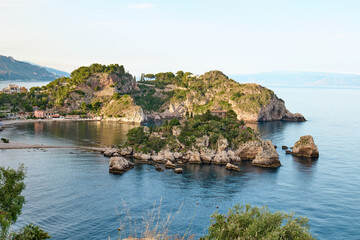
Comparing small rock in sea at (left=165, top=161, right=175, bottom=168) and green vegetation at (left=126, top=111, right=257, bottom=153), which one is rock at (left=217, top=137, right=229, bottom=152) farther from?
small rock in sea at (left=165, top=161, right=175, bottom=168)

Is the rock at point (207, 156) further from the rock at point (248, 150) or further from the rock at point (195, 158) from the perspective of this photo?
the rock at point (248, 150)

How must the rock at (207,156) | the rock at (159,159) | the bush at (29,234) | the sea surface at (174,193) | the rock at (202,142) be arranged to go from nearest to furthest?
the bush at (29,234) < the sea surface at (174,193) < the rock at (159,159) < the rock at (207,156) < the rock at (202,142)

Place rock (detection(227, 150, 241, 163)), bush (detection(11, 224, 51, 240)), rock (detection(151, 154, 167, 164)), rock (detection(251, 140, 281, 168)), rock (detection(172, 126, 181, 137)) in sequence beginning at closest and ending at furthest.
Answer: bush (detection(11, 224, 51, 240))
rock (detection(251, 140, 281, 168))
rock (detection(151, 154, 167, 164))
rock (detection(227, 150, 241, 163))
rock (detection(172, 126, 181, 137))

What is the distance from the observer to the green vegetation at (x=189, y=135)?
85.1 metres

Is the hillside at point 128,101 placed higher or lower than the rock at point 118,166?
higher

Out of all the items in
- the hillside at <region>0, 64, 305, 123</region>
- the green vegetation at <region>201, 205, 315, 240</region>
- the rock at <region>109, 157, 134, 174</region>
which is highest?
the hillside at <region>0, 64, 305, 123</region>

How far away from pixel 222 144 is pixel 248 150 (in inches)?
311

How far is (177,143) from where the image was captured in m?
85.9

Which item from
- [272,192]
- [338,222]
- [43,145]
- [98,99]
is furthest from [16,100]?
[338,222]

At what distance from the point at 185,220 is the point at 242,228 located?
72.1ft

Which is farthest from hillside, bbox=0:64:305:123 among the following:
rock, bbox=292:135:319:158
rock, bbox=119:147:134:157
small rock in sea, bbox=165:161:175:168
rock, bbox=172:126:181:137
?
small rock in sea, bbox=165:161:175:168

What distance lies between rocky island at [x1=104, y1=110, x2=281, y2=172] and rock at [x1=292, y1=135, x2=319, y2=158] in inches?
471

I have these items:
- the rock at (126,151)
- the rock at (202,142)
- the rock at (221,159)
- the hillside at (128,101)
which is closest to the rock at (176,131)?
the rock at (202,142)

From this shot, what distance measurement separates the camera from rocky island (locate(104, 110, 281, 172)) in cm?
8050
